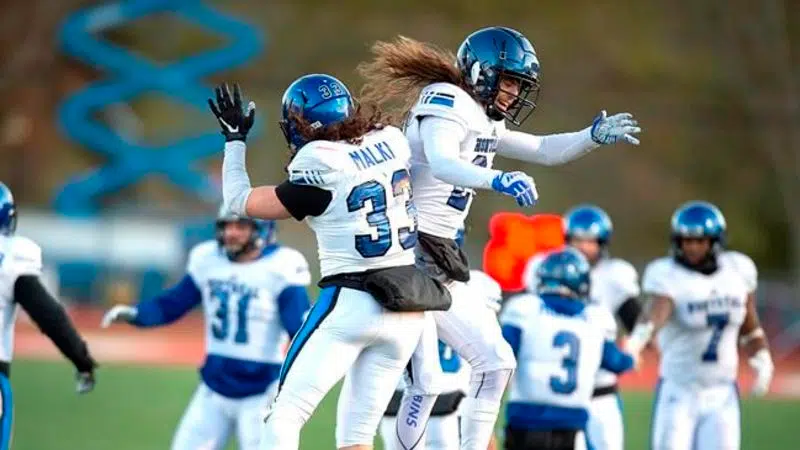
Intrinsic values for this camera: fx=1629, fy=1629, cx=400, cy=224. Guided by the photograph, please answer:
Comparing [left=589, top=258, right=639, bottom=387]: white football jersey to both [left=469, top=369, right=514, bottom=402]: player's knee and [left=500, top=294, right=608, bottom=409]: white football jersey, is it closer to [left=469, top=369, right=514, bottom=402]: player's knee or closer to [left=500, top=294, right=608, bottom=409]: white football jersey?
[left=500, top=294, right=608, bottom=409]: white football jersey

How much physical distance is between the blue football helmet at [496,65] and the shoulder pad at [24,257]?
2129 millimetres

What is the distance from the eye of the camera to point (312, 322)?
6.62 meters

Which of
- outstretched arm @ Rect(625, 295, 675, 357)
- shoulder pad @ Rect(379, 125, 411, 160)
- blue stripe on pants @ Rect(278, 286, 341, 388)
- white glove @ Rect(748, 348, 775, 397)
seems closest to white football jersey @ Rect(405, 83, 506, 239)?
shoulder pad @ Rect(379, 125, 411, 160)

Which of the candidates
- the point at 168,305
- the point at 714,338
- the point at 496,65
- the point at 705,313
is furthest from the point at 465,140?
the point at 714,338

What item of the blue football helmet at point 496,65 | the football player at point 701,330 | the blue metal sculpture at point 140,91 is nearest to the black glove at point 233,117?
the blue football helmet at point 496,65

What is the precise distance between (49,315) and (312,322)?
60.2 inches

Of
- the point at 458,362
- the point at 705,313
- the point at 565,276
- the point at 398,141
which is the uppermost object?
the point at 398,141

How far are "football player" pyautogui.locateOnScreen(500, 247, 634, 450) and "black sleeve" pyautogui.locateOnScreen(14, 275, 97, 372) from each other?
2.22 m

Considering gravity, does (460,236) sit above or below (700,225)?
below

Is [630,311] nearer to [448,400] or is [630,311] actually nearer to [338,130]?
[448,400]

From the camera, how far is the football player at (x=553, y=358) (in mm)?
8438

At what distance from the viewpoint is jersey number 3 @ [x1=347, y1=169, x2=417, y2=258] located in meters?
6.50

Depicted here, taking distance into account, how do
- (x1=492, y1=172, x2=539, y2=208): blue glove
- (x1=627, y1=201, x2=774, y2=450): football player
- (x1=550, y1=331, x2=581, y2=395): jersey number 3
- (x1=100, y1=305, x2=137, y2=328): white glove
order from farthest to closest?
(x1=627, y1=201, x2=774, y2=450): football player → (x1=100, y1=305, x2=137, y2=328): white glove → (x1=550, y1=331, x2=581, y2=395): jersey number 3 → (x1=492, y1=172, x2=539, y2=208): blue glove

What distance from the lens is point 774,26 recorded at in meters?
30.1
